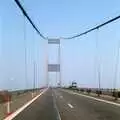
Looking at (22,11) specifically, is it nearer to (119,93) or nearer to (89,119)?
(89,119)

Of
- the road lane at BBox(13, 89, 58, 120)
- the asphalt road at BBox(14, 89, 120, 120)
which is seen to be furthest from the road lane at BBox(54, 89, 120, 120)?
the road lane at BBox(13, 89, 58, 120)

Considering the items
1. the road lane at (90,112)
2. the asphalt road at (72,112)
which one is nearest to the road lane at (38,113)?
the asphalt road at (72,112)

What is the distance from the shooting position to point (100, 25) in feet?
148

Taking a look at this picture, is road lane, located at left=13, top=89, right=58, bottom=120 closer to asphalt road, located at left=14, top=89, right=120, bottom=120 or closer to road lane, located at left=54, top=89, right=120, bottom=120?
asphalt road, located at left=14, top=89, right=120, bottom=120

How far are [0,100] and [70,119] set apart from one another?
10344 millimetres

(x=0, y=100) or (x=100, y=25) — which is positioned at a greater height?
(x=100, y=25)

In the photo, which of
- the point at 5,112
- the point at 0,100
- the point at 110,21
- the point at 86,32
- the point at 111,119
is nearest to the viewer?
the point at 111,119

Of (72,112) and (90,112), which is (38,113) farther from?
(90,112)

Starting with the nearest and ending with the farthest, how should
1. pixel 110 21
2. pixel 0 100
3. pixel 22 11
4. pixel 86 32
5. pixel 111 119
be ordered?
pixel 111 119 < pixel 0 100 < pixel 22 11 < pixel 110 21 < pixel 86 32

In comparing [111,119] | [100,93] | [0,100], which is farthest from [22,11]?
[100,93]

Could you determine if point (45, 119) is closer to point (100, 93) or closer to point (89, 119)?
point (89, 119)

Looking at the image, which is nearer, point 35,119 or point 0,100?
point 35,119

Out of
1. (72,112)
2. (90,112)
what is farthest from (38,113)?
(90,112)

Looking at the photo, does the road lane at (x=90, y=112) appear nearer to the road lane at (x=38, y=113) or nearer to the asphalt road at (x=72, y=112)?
the asphalt road at (x=72, y=112)
